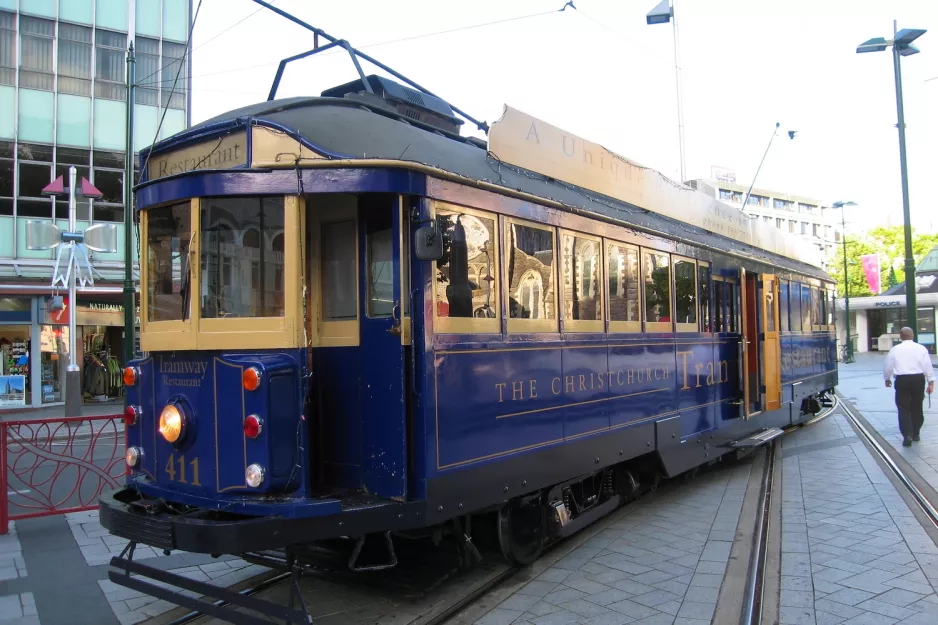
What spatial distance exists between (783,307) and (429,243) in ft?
26.4

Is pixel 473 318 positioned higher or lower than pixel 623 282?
lower

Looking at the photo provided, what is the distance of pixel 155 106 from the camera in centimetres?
2070

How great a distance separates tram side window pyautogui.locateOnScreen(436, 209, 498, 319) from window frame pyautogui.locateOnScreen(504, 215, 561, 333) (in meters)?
0.12

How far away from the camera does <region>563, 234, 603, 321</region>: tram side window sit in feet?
17.7

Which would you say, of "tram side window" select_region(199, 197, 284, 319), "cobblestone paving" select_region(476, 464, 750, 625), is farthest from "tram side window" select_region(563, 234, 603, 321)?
"tram side window" select_region(199, 197, 284, 319)

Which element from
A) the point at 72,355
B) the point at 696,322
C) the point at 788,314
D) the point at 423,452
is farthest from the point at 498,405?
the point at 72,355

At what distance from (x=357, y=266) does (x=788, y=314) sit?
836cm

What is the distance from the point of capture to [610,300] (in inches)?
236

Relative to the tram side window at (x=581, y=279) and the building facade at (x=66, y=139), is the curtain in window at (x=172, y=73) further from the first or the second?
the tram side window at (x=581, y=279)

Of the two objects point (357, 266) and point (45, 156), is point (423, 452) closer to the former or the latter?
point (357, 266)

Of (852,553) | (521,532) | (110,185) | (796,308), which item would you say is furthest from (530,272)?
(110,185)

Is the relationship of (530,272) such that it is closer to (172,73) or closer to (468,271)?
(468,271)

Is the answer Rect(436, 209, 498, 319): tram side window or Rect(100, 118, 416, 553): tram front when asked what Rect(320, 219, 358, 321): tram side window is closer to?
Rect(100, 118, 416, 553): tram front

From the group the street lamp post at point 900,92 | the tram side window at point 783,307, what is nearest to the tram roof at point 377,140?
the tram side window at point 783,307
